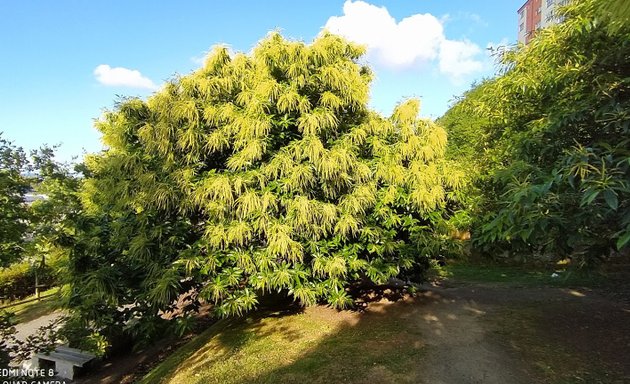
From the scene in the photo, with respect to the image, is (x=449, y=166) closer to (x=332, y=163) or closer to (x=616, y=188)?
(x=332, y=163)

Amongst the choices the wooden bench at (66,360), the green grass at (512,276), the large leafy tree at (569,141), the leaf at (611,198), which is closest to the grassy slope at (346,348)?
the large leafy tree at (569,141)

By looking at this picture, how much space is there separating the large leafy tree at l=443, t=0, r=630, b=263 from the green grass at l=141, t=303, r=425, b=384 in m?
2.01

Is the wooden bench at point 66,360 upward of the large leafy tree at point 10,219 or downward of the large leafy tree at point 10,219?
downward

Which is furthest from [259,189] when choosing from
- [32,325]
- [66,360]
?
[32,325]

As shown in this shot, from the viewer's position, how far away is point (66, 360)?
668 centimetres

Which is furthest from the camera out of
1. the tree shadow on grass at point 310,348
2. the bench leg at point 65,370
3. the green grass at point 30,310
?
the green grass at point 30,310

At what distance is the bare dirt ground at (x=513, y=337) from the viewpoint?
423 centimetres

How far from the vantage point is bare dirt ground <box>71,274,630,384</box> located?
4.23 meters

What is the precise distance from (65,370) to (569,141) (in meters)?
8.60

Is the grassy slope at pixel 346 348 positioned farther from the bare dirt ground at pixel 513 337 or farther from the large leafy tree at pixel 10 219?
the large leafy tree at pixel 10 219

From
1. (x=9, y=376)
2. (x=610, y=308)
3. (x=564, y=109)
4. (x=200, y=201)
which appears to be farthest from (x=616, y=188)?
(x=610, y=308)

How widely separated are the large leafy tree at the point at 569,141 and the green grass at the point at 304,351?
2.01m

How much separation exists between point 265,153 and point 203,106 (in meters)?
1.18

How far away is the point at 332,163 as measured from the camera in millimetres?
4898
